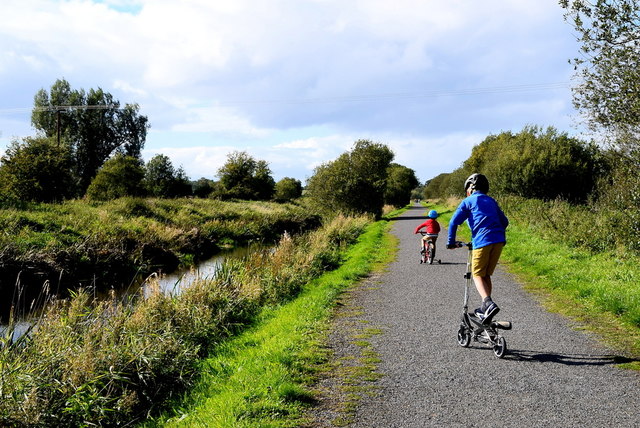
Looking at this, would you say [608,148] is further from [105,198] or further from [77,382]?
[105,198]

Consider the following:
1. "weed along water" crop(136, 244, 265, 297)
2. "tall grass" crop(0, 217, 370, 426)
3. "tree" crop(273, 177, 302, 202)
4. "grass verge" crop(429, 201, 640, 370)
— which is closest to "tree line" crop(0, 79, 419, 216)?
"tree" crop(273, 177, 302, 202)

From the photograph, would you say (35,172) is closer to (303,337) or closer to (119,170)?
(119,170)

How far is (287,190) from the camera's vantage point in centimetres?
6575

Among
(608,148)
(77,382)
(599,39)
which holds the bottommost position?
(77,382)

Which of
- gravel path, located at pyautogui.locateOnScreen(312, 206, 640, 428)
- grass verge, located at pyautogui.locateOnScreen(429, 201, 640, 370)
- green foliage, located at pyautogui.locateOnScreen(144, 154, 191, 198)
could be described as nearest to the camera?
gravel path, located at pyautogui.locateOnScreen(312, 206, 640, 428)

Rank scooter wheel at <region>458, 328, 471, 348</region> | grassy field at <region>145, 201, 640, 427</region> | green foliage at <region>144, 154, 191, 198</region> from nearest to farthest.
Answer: grassy field at <region>145, 201, 640, 427</region> → scooter wheel at <region>458, 328, 471, 348</region> → green foliage at <region>144, 154, 191, 198</region>

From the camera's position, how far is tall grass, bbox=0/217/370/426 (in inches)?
199

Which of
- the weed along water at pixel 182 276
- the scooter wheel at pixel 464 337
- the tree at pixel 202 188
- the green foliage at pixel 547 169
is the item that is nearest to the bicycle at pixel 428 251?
the weed along water at pixel 182 276

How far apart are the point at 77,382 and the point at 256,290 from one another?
4781 mm

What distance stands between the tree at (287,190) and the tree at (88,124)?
18.0 m

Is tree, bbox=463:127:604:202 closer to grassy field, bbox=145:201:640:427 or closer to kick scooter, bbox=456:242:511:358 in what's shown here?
grassy field, bbox=145:201:640:427

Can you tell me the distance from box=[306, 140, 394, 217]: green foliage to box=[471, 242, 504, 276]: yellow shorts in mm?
30559

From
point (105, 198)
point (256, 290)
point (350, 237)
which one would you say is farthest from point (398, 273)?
point (105, 198)

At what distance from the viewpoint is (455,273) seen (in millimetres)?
12000
